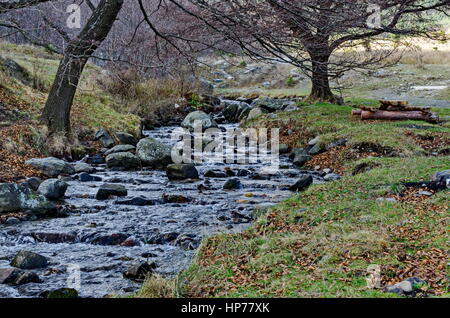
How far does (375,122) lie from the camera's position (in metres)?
13.2

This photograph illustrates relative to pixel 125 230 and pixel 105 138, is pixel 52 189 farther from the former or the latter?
pixel 105 138

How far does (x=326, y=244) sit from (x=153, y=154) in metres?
7.22

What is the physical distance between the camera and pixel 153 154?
11.2 m

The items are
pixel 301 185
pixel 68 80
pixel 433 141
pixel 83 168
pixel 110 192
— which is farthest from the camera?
pixel 68 80

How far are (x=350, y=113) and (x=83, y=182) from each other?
907cm

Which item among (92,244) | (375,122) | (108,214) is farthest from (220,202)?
(375,122)

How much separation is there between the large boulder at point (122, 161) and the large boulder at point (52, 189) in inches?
112

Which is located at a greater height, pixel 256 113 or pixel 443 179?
pixel 256 113

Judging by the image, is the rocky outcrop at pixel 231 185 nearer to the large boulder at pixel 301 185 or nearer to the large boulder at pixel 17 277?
the large boulder at pixel 301 185

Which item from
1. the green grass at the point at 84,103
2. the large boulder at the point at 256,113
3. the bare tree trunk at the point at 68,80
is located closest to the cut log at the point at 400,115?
the large boulder at the point at 256,113

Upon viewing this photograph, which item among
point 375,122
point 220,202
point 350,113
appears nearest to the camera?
point 220,202

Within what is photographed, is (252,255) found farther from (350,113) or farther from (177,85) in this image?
(177,85)

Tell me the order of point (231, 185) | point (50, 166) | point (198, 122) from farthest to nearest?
1. point (198, 122)
2. point (50, 166)
3. point (231, 185)

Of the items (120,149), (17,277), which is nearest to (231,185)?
(120,149)
